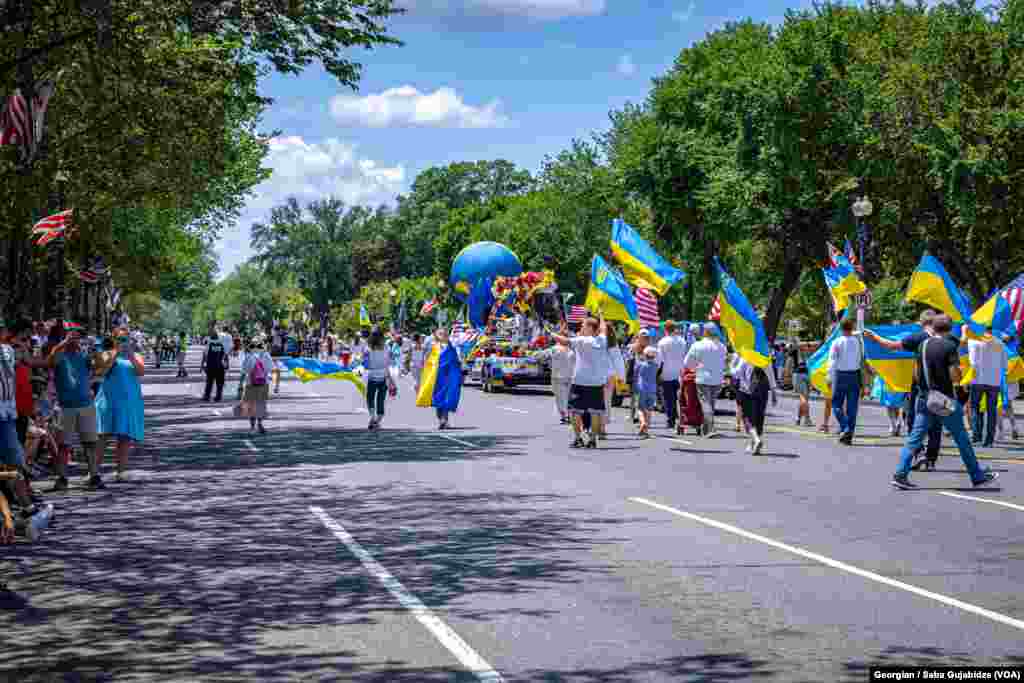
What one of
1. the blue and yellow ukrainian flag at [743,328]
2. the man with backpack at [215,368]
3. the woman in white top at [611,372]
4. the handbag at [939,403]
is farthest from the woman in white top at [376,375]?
the man with backpack at [215,368]

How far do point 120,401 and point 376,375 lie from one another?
7.62 m

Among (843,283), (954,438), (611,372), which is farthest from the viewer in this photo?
(843,283)

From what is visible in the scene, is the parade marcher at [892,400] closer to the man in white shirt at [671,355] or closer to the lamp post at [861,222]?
the man in white shirt at [671,355]

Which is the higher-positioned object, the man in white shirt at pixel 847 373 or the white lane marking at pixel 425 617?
the man in white shirt at pixel 847 373

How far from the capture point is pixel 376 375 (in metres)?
22.1

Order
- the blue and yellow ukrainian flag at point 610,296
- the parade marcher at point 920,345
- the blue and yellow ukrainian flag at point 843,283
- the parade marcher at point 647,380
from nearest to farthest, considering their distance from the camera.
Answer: the parade marcher at point 920,345
the parade marcher at point 647,380
the blue and yellow ukrainian flag at point 610,296
the blue and yellow ukrainian flag at point 843,283

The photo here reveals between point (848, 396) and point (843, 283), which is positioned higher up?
point (843, 283)

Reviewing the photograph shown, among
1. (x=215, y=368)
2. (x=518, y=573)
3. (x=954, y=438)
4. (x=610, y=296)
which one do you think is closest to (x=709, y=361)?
(x=610, y=296)

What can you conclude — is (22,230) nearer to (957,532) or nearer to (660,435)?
(660,435)

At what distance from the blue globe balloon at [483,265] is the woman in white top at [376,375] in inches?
763

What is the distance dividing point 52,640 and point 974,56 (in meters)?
36.8

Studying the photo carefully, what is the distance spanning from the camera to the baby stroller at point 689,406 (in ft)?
70.4

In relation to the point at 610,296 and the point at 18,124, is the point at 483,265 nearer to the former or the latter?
the point at 610,296

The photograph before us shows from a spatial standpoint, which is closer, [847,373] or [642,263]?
[847,373]
